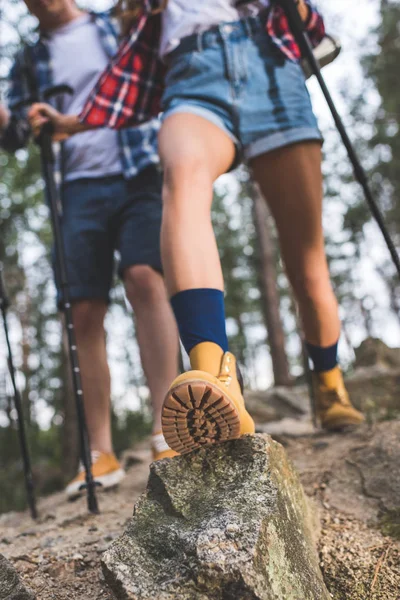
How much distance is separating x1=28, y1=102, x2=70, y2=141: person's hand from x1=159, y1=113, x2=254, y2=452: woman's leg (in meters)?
0.80

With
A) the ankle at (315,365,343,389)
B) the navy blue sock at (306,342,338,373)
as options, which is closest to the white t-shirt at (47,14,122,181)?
the navy blue sock at (306,342,338,373)

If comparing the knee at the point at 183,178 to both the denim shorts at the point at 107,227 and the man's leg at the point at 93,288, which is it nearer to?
the denim shorts at the point at 107,227

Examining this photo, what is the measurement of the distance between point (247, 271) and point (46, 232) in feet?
34.2

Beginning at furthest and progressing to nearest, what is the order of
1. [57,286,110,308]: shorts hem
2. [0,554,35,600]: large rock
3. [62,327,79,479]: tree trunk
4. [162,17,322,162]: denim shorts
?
[62,327,79,479]: tree trunk → [57,286,110,308]: shorts hem → [162,17,322,162]: denim shorts → [0,554,35,600]: large rock

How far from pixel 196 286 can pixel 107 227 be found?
1195 millimetres

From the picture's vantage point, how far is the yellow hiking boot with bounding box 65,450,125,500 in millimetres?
2209

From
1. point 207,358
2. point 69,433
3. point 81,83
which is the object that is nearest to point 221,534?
point 207,358

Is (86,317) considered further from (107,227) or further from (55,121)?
(55,121)

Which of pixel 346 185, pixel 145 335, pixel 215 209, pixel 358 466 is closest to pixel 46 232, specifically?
pixel 215 209

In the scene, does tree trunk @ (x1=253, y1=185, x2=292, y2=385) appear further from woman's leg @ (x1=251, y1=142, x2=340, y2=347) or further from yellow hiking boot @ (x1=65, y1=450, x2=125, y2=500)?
woman's leg @ (x1=251, y1=142, x2=340, y2=347)

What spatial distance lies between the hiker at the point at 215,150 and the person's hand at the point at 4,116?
50 centimetres

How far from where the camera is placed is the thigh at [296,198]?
5.94ft

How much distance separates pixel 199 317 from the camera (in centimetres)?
141

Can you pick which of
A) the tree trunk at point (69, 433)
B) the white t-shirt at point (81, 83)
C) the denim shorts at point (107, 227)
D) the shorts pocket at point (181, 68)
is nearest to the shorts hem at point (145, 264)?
the denim shorts at point (107, 227)
